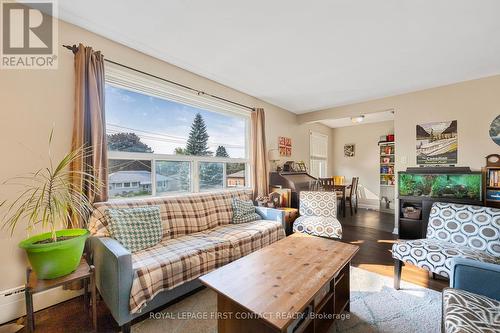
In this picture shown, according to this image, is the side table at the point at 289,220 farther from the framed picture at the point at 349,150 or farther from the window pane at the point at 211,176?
the framed picture at the point at 349,150

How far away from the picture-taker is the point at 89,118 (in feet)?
6.36

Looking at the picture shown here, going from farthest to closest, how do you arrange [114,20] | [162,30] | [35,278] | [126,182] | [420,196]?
[420,196] → [126,182] → [162,30] → [114,20] → [35,278]

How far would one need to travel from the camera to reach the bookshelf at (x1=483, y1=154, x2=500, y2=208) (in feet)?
8.89

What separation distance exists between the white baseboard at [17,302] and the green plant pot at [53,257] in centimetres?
58

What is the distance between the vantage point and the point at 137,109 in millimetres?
2463

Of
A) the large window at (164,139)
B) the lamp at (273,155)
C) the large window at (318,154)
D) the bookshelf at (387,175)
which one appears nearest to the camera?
the large window at (164,139)

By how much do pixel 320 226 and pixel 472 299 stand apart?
5.23 feet

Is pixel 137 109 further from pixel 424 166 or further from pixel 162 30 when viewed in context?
pixel 424 166

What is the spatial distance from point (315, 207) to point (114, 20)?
323cm

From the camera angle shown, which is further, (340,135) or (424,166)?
(340,135)

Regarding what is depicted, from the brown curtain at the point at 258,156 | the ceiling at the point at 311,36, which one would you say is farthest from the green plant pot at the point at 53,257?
the brown curtain at the point at 258,156

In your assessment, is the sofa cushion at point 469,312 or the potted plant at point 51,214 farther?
the potted plant at point 51,214

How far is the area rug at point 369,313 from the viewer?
1493 millimetres

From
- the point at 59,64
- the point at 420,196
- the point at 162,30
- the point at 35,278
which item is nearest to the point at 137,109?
the point at 59,64
